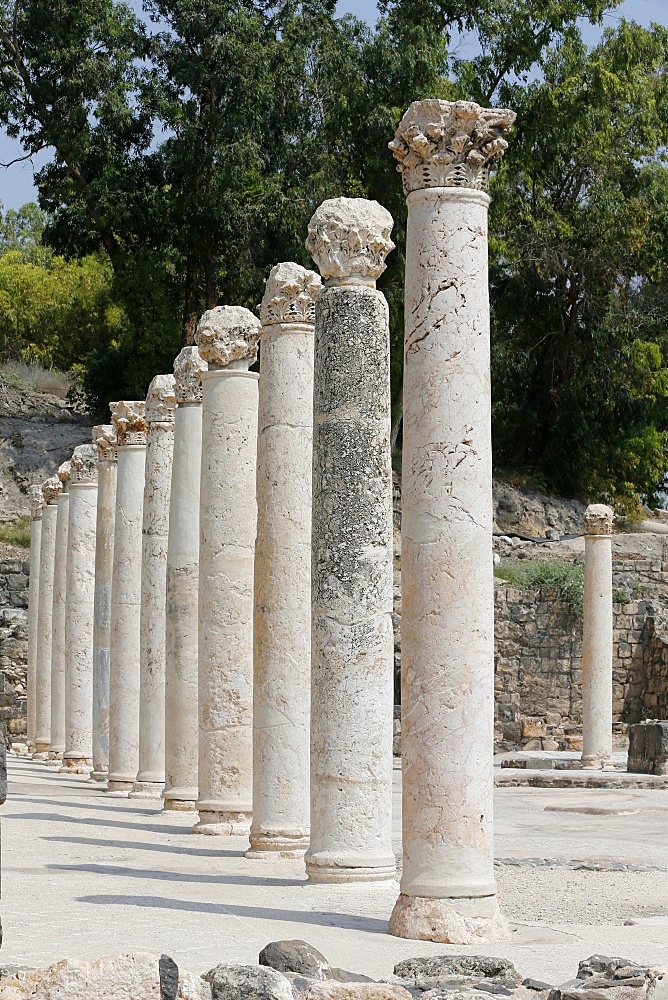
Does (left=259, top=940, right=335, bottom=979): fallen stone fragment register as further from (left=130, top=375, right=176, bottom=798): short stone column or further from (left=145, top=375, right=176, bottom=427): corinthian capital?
(left=145, top=375, right=176, bottom=427): corinthian capital

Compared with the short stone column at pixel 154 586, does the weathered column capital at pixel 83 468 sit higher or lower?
higher

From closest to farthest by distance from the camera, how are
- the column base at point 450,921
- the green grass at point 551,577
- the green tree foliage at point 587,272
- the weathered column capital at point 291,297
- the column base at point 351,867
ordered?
the column base at point 450,921
the column base at point 351,867
the weathered column capital at point 291,297
the green grass at point 551,577
the green tree foliage at point 587,272

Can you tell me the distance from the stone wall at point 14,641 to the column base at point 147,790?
12130mm

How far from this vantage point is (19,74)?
38812 mm

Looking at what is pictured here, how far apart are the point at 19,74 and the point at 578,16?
1436 cm

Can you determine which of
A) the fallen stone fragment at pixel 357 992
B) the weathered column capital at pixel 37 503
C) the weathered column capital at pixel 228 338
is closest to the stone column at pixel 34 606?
the weathered column capital at pixel 37 503

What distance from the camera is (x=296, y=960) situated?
5.73 metres

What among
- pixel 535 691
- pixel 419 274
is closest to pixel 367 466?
pixel 419 274

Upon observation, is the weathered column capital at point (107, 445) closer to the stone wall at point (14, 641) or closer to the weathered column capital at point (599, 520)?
the weathered column capital at point (599, 520)

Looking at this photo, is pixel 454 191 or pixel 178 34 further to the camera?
pixel 178 34

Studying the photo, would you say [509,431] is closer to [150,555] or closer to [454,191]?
[150,555]

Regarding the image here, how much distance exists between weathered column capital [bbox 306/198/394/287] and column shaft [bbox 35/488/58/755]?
15115 millimetres

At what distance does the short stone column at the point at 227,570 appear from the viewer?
38.8ft

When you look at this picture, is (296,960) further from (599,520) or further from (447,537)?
(599,520)
